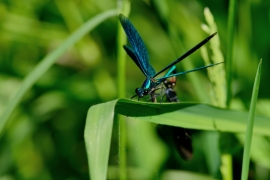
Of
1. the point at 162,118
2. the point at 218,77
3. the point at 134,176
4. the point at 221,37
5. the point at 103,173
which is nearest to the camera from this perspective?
the point at 103,173

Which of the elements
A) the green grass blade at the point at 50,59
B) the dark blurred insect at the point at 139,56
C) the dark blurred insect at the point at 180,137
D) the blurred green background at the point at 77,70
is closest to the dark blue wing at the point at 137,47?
the dark blurred insect at the point at 139,56

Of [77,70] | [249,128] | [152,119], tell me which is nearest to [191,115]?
[152,119]

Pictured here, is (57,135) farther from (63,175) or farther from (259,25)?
(259,25)

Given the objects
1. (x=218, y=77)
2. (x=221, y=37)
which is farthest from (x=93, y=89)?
(x=218, y=77)

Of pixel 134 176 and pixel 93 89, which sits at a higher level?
pixel 93 89

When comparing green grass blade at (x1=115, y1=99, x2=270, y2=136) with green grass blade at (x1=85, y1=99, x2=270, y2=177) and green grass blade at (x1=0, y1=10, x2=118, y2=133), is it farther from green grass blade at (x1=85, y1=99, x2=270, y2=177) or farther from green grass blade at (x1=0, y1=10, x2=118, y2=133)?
green grass blade at (x1=0, y1=10, x2=118, y2=133)

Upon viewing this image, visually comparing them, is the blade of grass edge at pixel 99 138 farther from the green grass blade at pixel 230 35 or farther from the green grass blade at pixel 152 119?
the green grass blade at pixel 230 35

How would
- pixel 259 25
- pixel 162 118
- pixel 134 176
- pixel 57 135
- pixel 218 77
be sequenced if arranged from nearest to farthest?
pixel 162 118 < pixel 218 77 < pixel 134 176 < pixel 259 25 < pixel 57 135

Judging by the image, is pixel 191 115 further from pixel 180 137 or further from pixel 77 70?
pixel 77 70
